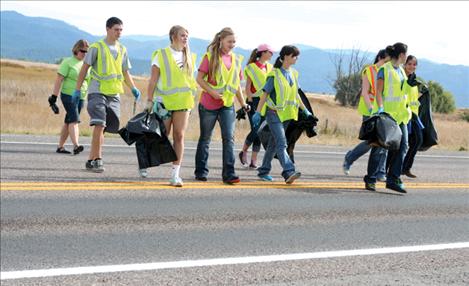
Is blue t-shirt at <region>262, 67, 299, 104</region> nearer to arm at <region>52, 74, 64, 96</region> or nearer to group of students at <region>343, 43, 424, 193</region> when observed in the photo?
group of students at <region>343, 43, 424, 193</region>

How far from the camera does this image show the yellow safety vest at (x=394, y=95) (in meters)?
8.95

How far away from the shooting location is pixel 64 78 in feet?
37.6

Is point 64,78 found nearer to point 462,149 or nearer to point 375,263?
point 375,263

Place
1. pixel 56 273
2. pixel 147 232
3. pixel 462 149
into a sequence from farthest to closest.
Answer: pixel 462 149, pixel 147 232, pixel 56 273

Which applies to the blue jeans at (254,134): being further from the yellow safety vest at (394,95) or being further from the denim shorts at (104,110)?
the yellow safety vest at (394,95)

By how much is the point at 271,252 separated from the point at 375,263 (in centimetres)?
82

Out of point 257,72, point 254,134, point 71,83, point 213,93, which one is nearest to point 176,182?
point 213,93

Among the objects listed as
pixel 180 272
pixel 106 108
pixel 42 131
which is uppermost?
pixel 106 108

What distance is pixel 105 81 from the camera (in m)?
9.34

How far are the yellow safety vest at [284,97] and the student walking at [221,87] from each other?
543 millimetres

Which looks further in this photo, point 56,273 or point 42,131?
point 42,131

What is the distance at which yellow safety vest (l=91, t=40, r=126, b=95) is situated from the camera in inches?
364

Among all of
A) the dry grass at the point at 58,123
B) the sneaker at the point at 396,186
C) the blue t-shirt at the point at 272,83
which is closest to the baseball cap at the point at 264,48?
the blue t-shirt at the point at 272,83

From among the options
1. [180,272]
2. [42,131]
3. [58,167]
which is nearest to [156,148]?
[58,167]
